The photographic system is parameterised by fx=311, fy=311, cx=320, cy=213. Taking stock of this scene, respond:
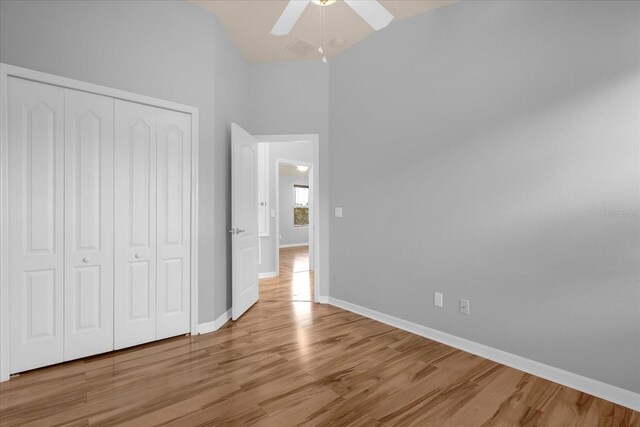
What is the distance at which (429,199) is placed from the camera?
2.94 meters

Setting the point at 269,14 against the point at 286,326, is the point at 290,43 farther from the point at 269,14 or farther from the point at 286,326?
the point at 286,326

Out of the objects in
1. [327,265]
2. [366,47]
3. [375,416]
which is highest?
[366,47]

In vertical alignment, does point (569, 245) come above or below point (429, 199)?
below

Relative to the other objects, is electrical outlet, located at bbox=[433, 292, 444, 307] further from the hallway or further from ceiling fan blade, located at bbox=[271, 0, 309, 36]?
ceiling fan blade, located at bbox=[271, 0, 309, 36]

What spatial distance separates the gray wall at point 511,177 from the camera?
196 centimetres

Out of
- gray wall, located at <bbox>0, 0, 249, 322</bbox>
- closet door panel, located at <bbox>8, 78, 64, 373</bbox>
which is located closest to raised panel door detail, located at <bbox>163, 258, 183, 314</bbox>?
gray wall, located at <bbox>0, 0, 249, 322</bbox>

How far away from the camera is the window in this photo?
37.7 ft

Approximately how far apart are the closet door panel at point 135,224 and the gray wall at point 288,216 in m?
8.13

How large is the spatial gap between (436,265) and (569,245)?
3.35ft

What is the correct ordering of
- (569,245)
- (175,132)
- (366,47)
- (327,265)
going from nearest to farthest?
(569,245) → (175,132) → (366,47) → (327,265)

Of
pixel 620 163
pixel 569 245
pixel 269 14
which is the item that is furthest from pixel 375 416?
pixel 269 14

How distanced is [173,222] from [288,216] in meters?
8.39

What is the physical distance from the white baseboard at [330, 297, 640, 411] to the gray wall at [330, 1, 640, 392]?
0.05m

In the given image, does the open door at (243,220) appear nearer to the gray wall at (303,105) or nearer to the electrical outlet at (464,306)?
the gray wall at (303,105)
